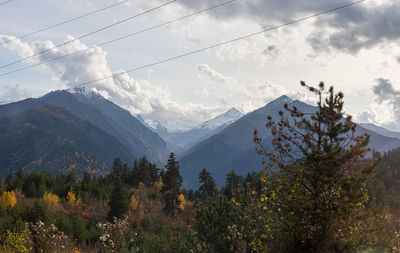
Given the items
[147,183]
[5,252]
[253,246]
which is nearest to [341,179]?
[253,246]

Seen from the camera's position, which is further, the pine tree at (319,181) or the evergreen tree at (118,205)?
the evergreen tree at (118,205)

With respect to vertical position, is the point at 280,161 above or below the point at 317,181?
above

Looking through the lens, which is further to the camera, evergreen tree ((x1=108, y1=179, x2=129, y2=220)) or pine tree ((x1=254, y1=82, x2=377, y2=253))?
evergreen tree ((x1=108, y1=179, x2=129, y2=220))

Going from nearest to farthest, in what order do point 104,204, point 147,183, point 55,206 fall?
1. point 55,206
2. point 104,204
3. point 147,183

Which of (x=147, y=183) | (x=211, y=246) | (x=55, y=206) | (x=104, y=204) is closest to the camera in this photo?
(x=211, y=246)

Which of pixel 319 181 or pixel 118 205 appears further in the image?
pixel 118 205

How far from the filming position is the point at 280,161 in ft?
27.9

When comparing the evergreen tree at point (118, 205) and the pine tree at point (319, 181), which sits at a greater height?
the pine tree at point (319, 181)

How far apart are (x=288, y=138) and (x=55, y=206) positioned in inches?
1438

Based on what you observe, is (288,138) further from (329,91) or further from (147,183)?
(147,183)

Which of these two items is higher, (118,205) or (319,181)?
(319,181)

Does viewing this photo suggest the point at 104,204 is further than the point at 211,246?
Yes

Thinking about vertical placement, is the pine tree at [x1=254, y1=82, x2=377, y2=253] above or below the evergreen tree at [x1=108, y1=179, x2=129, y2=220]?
above

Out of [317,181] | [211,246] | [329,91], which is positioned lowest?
[211,246]
